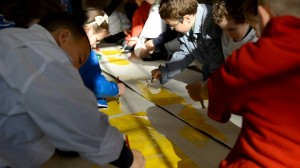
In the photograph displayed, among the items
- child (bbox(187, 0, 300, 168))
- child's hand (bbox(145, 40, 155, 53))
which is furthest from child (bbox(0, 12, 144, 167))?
child's hand (bbox(145, 40, 155, 53))

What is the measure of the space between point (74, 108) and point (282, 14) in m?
0.48

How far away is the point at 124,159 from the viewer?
0.79 meters

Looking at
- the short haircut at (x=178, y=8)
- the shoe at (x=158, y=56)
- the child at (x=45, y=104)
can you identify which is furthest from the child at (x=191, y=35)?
the child at (x=45, y=104)

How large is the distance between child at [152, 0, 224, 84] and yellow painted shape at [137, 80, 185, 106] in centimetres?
6

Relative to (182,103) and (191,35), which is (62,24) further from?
(191,35)

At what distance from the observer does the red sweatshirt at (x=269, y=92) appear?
0.65m

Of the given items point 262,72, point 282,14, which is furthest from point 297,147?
point 282,14

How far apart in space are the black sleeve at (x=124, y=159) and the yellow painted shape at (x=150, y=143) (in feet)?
0.98

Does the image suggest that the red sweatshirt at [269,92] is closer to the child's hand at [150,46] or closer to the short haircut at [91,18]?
the short haircut at [91,18]

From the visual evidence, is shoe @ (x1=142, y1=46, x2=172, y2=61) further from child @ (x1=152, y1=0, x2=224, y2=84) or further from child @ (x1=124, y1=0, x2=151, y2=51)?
child @ (x1=152, y1=0, x2=224, y2=84)

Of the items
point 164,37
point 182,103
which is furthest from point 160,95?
point 164,37

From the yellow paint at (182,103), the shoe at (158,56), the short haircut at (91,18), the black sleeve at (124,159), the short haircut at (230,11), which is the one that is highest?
the short haircut at (230,11)

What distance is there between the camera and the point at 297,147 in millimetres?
676

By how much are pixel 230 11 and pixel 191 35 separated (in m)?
0.45
